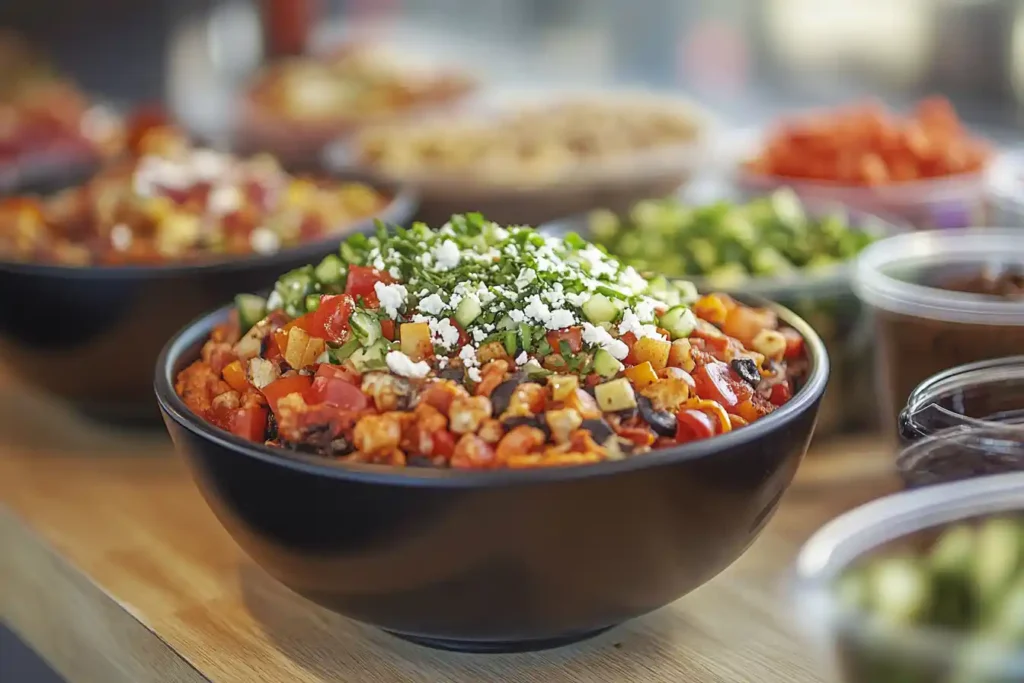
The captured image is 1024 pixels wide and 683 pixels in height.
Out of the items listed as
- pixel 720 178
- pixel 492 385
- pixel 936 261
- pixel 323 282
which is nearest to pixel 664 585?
pixel 492 385

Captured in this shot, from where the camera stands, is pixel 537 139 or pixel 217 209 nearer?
pixel 217 209

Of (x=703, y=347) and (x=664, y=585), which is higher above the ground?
(x=703, y=347)

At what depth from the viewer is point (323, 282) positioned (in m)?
1.48

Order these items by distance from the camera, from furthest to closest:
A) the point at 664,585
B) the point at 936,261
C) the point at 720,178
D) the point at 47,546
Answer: the point at 720,178 → the point at 936,261 → the point at 47,546 → the point at 664,585

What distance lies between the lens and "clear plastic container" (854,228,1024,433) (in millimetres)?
1538

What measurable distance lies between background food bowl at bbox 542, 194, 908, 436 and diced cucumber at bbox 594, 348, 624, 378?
49 centimetres

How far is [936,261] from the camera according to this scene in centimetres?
177

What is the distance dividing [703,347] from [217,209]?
39.4 inches

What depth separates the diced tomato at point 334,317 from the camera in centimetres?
135

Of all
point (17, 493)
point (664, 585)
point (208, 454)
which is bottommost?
point (17, 493)

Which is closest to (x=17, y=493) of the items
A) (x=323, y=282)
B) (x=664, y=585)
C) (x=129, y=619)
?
(x=129, y=619)

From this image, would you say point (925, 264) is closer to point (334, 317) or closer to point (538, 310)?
point (538, 310)

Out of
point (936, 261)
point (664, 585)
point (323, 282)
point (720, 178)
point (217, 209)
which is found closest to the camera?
point (664, 585)

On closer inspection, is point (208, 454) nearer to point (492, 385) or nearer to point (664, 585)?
point (492, 385)
